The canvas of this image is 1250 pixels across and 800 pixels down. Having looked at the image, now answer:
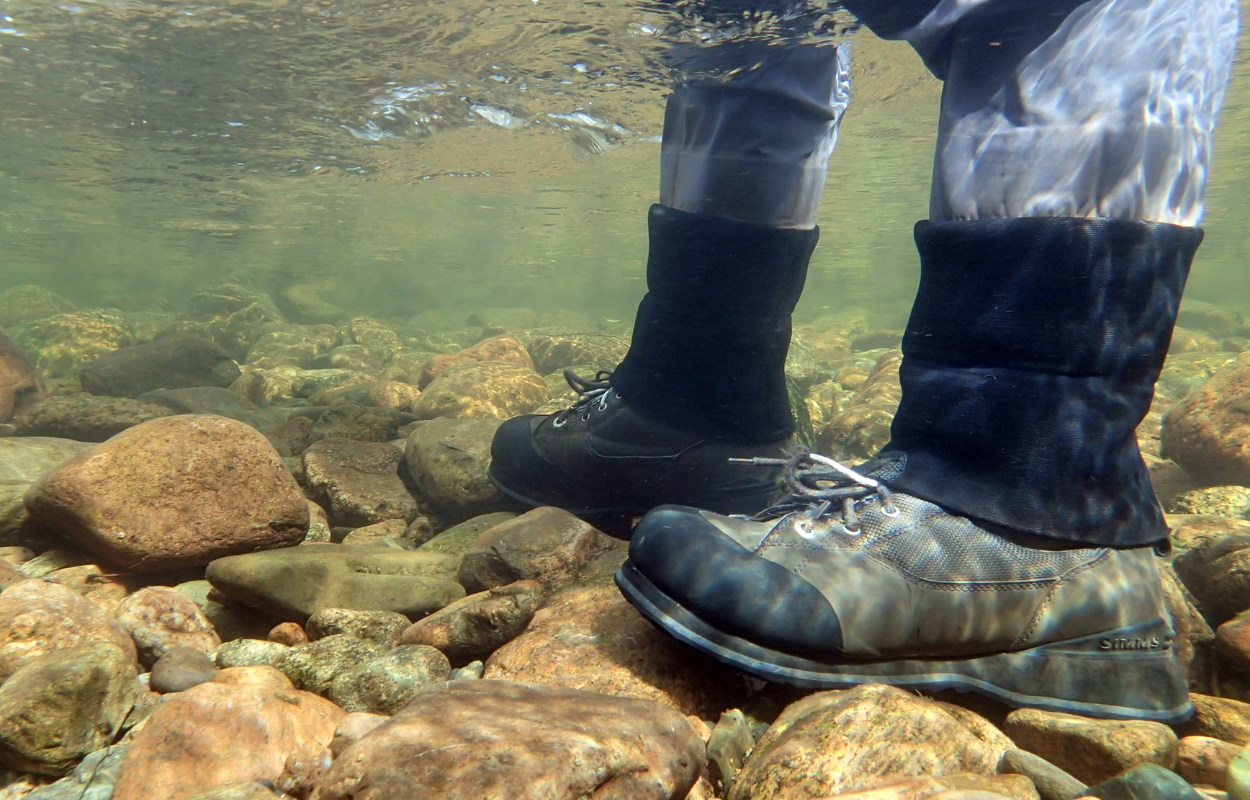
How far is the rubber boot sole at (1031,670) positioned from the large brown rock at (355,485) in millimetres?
2310

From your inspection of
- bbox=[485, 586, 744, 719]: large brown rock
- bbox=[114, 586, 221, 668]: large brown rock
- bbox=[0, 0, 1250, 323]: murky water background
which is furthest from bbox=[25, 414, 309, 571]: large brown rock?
bbox=[0, 0, 1250, 323]: murky water background

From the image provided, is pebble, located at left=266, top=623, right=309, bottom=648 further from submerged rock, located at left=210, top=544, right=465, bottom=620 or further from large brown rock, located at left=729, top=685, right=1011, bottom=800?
large brown rock, located at left=729, top=685, right=1011, bottom=800

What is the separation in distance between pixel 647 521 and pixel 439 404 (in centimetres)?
483

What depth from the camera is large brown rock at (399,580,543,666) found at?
178 cm

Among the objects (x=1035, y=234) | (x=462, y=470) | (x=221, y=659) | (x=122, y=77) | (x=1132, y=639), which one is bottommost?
(x=462, y=470)

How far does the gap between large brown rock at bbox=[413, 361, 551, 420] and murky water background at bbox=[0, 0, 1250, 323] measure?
360cm

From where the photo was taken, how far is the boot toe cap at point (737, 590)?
4.55 ft

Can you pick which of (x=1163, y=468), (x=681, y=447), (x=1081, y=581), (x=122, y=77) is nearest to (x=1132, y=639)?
(x=1081, y=581)

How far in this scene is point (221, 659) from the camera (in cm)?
172

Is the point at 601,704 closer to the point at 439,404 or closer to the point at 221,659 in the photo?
the point at 221,659

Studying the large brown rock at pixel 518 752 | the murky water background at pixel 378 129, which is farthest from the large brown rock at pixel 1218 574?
the murky water background at pixel 378 129

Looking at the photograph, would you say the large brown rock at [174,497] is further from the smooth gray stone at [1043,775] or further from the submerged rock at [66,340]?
the submerged rock at [66,340]

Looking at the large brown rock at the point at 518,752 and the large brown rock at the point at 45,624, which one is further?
the large brown rock at the point at 45,624

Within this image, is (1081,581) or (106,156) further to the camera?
(106,156)
